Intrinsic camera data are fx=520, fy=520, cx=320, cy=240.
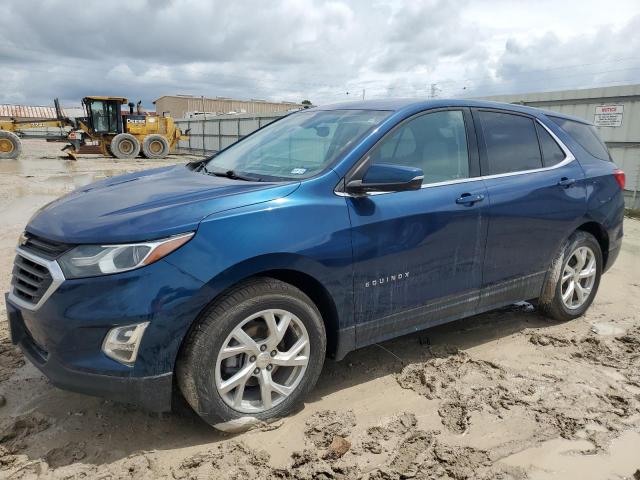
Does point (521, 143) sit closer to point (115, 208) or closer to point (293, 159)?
point (293, 159)

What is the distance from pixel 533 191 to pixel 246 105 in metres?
73.3

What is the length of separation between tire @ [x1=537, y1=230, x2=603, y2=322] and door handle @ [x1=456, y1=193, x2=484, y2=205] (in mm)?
1093

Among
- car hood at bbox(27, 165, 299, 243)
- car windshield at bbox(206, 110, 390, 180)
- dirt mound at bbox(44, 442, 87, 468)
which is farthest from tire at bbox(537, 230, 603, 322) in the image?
dirt mound at bbox(44, 442, 87, 468)

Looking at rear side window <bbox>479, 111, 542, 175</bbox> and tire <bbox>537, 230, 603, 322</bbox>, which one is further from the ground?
rear side window <bbox>479, 111, 542, 175</bbox>

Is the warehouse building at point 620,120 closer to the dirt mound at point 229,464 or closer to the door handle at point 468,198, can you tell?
the door handle at point 468,198

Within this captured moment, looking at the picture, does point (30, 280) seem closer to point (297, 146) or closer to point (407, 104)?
point (297, 146)

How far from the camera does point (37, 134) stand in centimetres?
2495

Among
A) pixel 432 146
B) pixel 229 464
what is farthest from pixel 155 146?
pixel 229 464

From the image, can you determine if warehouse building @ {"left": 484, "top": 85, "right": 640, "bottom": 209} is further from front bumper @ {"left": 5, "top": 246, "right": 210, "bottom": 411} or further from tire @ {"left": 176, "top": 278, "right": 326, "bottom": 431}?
front bumper @ {"left": 5, "top": 246, "right": 210, "bottom": 411}

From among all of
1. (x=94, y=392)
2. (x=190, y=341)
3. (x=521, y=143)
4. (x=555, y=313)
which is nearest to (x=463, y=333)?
(x=555, y=313)

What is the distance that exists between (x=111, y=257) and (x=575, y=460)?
2437 millimetres

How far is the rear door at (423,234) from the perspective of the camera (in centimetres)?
296

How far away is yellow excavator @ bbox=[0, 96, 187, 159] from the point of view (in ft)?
75.0

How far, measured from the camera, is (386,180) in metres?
2.85
